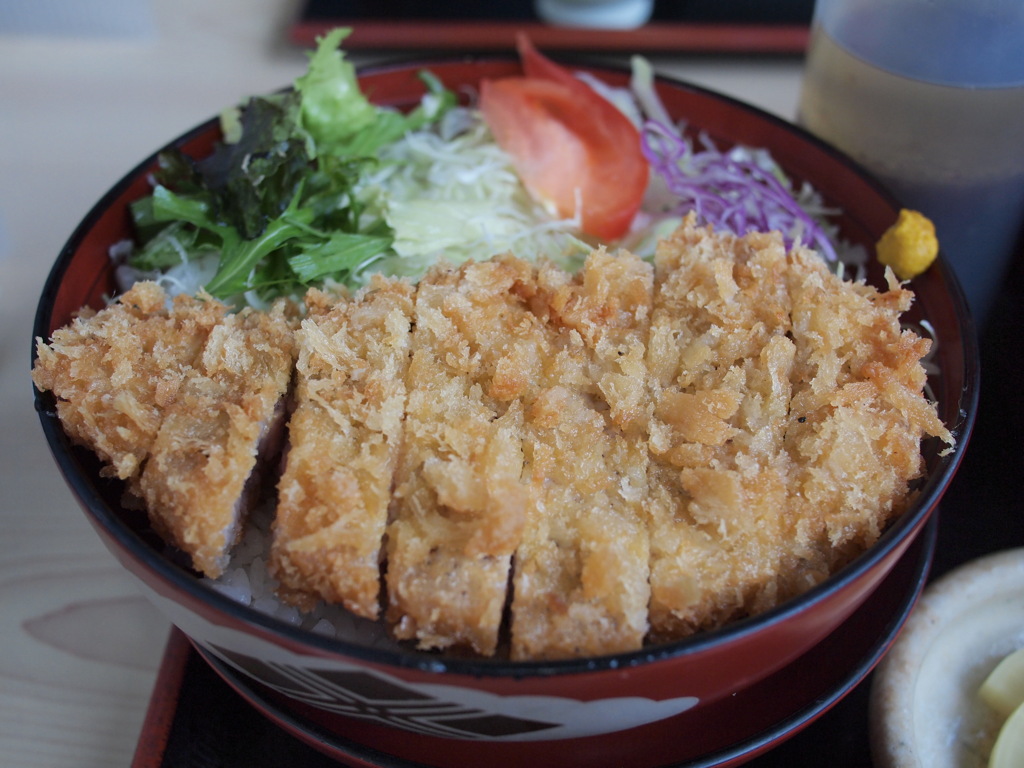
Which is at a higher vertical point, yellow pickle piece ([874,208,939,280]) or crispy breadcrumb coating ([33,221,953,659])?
yellow pickle piece ([874,208,939,280])

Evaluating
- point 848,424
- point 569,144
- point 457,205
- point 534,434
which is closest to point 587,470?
point 534,434

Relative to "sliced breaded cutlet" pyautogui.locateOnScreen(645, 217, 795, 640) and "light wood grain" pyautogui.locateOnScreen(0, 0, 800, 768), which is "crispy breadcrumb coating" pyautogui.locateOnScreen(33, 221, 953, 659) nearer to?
"sliced breaded cutlet" pyautogui.locateOnScreen(645, 217, 795, 640)

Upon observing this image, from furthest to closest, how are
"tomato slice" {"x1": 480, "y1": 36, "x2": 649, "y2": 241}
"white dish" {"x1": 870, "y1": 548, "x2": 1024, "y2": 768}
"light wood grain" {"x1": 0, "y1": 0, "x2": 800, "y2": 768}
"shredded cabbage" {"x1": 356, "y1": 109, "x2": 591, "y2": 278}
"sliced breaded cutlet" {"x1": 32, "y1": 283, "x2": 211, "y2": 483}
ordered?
"tomato slice" {"x1": 480, "y1": 36, "x2": 649, "y2": 241}
"shredded cabbage" {"x1": 356, "y1": 109, "x2": 591, "y2": 278}
"light wood grain" {"x1": 0, "y1": 0, "x2": 800, "y2": 768}
"white dish" {"x1": 870, "y1": 548, "x2": 1024, "y2": 768}
"sliced breaded cutlet" {"x1": 32, "y1": 283, "x2": 211, "y2": 483}

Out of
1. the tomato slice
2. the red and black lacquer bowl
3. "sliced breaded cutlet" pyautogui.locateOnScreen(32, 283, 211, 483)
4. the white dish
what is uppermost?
the tomato slice

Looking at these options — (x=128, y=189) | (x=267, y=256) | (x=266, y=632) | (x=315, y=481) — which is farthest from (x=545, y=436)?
(x=128, y=189)

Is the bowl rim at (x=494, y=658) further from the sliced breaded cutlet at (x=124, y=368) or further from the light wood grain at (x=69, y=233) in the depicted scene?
the light wood grain at (x=69, y=233)

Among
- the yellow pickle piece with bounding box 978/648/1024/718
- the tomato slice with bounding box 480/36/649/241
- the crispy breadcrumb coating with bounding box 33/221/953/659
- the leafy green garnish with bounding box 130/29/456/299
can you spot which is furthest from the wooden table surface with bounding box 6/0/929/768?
the yellow pickle piece with bounding box 978/648/1024/718

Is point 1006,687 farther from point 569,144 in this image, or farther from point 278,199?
point 278,199
